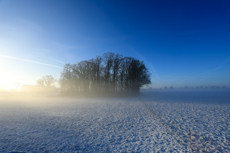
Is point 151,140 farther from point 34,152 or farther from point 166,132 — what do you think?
point 34,152

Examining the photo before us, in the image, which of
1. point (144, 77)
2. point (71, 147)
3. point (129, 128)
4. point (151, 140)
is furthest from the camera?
point (144, 77)

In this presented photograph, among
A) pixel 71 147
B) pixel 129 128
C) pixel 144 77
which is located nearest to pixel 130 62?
pixel 144 77

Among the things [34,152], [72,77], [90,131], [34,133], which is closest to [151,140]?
Result: [90,131]

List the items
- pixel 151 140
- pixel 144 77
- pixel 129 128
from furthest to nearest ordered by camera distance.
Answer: pixel 144 77
pixel 129 128
pixel 151 140

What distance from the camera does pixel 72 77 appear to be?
43.9 meters

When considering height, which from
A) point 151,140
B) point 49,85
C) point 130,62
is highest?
point 130,62

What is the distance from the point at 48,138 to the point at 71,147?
2025 millimetres

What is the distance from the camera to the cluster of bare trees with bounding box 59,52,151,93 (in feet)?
136

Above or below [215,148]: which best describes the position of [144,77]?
above

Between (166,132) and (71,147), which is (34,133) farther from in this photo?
(166,132)

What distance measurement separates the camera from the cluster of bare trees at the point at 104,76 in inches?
1635

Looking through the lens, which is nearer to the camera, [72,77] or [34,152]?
[34,152]

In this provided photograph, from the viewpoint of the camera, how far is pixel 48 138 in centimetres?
648

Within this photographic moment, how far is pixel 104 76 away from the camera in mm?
41938
